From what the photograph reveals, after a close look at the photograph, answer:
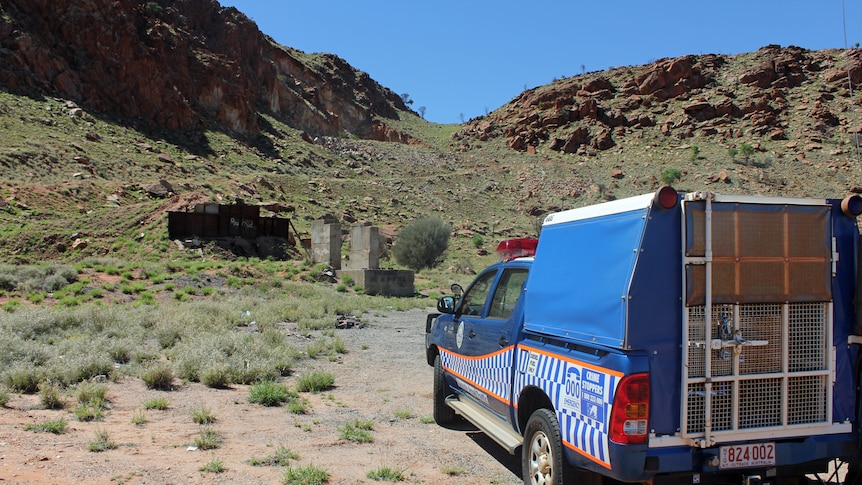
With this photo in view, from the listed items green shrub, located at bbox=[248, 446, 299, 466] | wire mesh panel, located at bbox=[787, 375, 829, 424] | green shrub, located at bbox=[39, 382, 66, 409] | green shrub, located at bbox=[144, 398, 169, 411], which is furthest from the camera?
green shrub, located at bbox=[144, 398, 169, 411]

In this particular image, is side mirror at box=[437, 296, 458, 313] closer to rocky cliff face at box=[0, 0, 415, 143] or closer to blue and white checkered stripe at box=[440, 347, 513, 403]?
blue and white checkered stripe at box=[440, 347, 513, 403]

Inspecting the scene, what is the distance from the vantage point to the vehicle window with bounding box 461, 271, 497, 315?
6785 mm

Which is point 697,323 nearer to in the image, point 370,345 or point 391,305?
point 370,345

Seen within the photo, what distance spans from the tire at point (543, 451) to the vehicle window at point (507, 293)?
4.18 ft

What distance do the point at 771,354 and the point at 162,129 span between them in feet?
194

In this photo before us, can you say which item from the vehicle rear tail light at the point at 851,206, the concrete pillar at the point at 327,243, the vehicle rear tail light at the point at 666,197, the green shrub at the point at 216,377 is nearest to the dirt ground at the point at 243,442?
the green shrub at the point at 216,377

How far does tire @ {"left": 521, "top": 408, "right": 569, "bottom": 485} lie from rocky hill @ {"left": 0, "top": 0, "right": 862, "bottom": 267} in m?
28.2

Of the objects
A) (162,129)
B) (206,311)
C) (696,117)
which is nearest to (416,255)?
(206,311)

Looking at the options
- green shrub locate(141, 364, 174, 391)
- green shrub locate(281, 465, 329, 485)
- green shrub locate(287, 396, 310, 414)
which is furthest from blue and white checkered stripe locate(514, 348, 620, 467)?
green shrub locate(141, 364, 174, 391)

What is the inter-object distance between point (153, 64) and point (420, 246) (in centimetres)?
3407

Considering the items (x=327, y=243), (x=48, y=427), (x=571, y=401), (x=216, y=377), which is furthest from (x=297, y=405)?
(x=327, y=243)

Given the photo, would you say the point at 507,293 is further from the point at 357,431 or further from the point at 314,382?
the point at 314,382

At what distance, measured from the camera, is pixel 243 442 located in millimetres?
6730

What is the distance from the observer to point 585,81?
289 feet
